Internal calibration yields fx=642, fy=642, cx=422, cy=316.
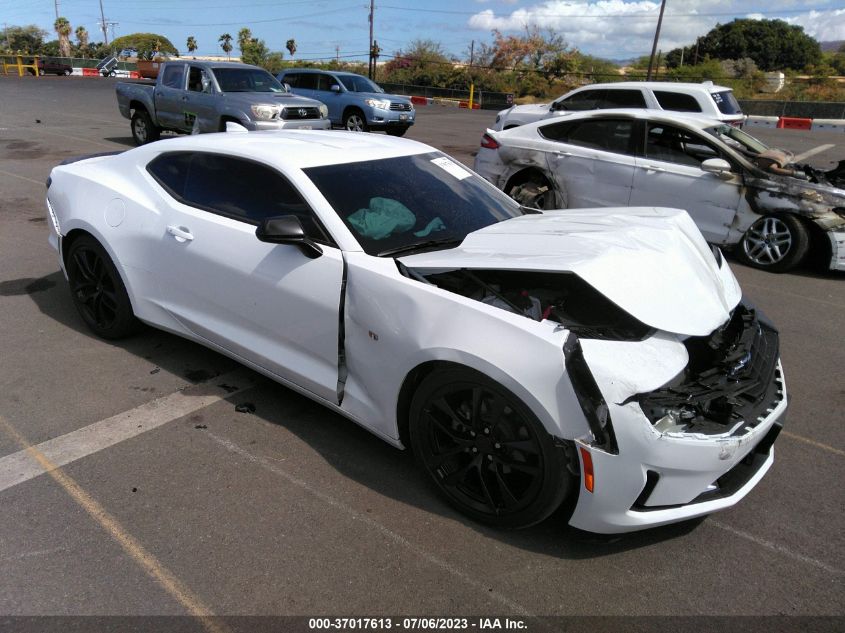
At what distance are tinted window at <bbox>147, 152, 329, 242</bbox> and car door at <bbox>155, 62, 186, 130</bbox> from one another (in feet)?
32.6

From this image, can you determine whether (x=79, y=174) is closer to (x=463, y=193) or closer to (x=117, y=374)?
(x=117, y=374)

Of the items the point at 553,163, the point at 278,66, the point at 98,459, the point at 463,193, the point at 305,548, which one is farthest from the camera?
the point at 278,66

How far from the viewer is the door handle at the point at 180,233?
385 cm

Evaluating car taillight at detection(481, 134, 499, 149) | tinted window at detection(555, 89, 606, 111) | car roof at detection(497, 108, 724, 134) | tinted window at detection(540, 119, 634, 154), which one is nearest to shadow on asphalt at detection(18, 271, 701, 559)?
car taillight at detection(481, 134, 499, 149)

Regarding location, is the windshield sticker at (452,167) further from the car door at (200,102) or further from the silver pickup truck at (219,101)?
the car door at (200,102)

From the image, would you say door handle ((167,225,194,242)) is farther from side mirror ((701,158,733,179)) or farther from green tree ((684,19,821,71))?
green tree ((684,19,821,71))

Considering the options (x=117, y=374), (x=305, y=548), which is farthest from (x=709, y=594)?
(x=117, y=374)

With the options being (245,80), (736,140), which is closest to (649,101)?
(736,140)

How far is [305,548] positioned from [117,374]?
220cm

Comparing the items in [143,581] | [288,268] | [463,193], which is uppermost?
[463,193]

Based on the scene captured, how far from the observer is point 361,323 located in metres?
3.10

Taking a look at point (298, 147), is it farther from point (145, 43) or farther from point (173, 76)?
point (145, 43)

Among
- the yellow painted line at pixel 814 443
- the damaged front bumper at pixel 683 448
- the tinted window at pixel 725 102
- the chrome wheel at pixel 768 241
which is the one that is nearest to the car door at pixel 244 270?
the damaged front bumper at pixel 683 448

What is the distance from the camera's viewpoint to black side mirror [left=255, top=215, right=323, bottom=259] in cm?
319
